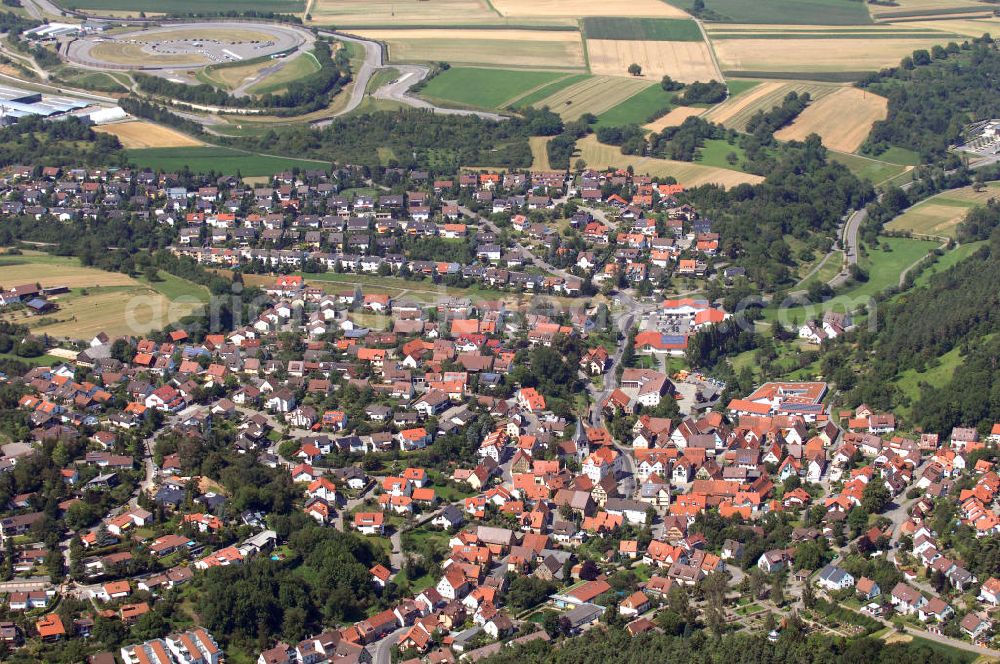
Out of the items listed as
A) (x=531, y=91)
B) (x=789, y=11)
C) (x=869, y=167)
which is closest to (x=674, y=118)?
(x=531, y=91)

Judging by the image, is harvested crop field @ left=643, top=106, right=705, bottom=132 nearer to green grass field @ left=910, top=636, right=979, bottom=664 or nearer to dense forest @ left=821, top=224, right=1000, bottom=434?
dense forest @ left=821, top=224, right=1000, bottom=434

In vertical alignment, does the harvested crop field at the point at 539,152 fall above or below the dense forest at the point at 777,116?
below

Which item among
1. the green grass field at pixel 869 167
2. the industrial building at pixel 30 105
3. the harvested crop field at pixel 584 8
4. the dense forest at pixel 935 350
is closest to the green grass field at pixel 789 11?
the harvested crop field at pixel 584 8

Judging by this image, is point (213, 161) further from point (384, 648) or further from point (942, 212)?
point (384, 648)

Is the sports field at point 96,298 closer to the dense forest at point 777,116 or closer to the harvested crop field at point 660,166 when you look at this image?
the harvested crop field at point 660,166

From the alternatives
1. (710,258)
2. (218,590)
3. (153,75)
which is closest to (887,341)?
(710,258)

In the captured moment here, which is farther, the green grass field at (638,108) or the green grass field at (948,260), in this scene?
the green grass field at (638,108)
